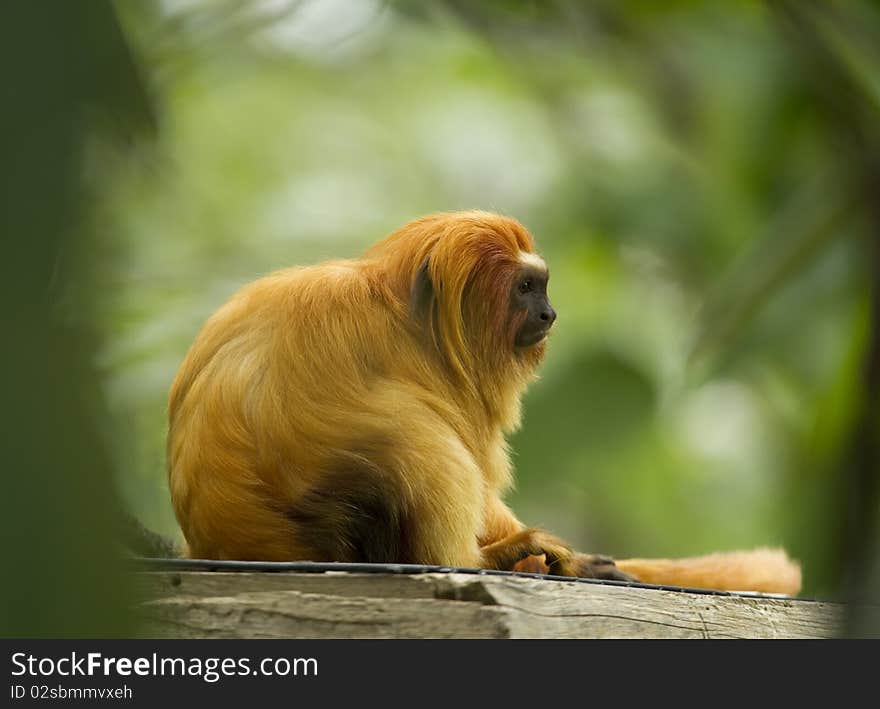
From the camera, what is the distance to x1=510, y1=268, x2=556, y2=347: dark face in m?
2.34

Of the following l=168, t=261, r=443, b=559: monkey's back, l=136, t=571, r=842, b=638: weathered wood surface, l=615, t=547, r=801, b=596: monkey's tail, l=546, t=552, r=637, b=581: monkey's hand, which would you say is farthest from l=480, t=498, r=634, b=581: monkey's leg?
l=615, t=547, r=801, b=596: monkey's tail

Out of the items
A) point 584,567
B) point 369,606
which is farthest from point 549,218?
point 369,606

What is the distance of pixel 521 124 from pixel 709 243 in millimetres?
2324

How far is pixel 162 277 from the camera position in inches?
192

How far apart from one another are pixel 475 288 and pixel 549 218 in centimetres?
374

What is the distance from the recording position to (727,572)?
9.87ft

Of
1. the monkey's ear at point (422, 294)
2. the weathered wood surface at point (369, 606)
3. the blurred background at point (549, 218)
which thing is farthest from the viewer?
the monkey's ear at point (422, 294)

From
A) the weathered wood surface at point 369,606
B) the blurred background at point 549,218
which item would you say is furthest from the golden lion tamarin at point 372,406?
the weathered wood surface at point 369,606

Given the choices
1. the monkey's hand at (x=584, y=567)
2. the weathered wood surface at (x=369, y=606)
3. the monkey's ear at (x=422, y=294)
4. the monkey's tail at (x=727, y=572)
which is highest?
the monkey's ear at (x=422, y=294)

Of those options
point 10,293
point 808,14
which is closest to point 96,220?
point 10,293

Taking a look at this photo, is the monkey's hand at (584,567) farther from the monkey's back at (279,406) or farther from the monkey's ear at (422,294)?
the monkey's ear at (422,294)

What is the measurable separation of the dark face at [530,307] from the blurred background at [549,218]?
0.35 metres

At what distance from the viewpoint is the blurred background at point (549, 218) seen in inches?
17.9

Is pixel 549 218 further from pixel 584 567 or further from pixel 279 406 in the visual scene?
pixel 279 406
